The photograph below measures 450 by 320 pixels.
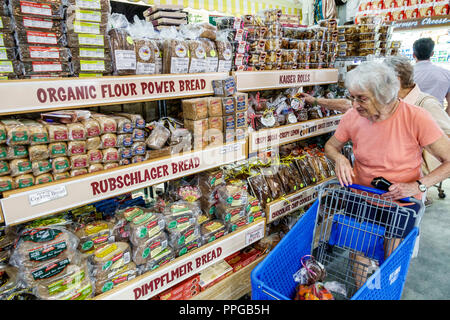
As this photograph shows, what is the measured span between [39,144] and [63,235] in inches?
19.5

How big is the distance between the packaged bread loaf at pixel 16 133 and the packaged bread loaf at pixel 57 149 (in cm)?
10

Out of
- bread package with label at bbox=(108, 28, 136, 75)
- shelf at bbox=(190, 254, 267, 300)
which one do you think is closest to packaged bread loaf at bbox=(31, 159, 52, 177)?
bread package with label at bbox=(108, 28, 136, 75)

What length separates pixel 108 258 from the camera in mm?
1631

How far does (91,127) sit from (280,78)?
160cm

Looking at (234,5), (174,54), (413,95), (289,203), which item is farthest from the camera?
(234,5)

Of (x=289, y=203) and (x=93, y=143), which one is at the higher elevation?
(x=93, y=143)

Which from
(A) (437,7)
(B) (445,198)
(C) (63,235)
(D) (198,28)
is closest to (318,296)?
(C) (63,235)

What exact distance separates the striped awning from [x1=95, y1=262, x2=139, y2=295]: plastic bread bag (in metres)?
3.73

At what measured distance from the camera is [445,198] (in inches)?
171

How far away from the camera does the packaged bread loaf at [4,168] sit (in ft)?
4.18

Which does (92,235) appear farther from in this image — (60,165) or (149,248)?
(60,165)

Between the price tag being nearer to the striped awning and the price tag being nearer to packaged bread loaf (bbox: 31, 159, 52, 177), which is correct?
packaged bread loaf (bbox: 31, 159, 52, 177)

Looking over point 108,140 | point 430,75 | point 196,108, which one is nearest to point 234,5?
point 430,75

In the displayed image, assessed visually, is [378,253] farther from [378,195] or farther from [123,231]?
[123,231]
